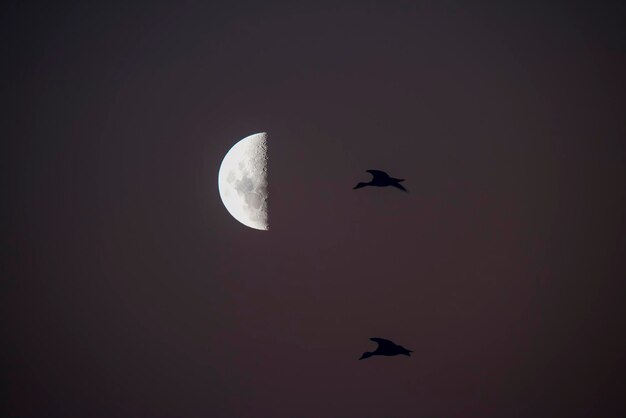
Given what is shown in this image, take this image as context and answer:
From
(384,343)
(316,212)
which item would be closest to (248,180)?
(316,212)

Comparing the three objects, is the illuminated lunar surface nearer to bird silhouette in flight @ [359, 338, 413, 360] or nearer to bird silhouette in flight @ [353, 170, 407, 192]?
bird silhouette in flight @ [353, 170, 407, 192]

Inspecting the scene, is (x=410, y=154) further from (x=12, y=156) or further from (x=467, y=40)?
(x=12, y=156)

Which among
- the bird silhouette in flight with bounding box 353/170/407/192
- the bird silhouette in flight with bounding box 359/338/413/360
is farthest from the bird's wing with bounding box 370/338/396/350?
the bird silhouette in flight with bounding box 353/170/407/192

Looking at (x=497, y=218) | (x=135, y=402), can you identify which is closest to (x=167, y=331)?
(x=135, y=402)

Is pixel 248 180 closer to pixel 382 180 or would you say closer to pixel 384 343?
pixel 382 180

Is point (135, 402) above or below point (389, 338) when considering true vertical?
below

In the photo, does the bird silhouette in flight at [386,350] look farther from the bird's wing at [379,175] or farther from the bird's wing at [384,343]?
the bird's wing at [379,175]
